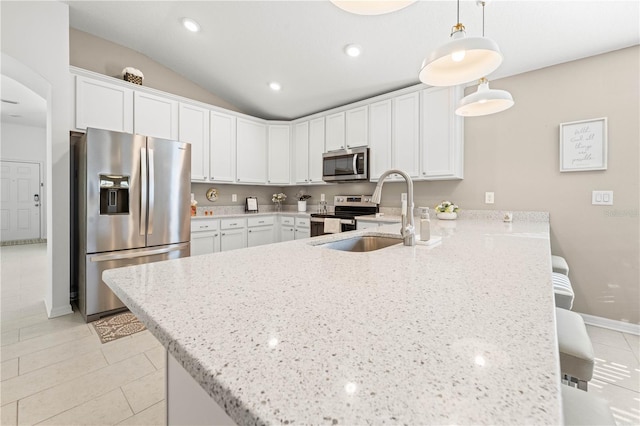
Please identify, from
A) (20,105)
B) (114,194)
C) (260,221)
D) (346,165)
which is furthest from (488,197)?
(20,105)

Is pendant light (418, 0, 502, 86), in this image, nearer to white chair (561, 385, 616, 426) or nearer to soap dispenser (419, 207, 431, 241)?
soap dispenser (419, 207, 431, 241)

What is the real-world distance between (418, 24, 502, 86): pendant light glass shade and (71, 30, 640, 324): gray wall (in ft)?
6.08

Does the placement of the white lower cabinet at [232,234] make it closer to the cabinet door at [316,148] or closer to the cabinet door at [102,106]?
the cabinet door at [316,148]

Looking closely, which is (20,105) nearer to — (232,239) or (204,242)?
(204,242)

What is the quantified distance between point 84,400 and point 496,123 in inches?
156

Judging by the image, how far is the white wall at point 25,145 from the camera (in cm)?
614

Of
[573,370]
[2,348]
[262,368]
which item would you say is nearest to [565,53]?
[573,370]

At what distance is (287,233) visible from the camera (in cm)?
443

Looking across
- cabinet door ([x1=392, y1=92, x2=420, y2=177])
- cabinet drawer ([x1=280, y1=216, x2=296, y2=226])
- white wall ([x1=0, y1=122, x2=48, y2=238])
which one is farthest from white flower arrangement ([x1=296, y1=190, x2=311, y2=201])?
white wall ([x1=0, y1=122, x2=48, y2=238])

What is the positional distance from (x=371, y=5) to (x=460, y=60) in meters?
0.58

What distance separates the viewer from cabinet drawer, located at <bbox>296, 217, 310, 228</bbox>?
4113 millimetres

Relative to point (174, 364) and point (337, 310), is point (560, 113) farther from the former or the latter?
point (174, 364)

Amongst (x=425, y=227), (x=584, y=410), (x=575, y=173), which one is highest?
(x=575, y=173)

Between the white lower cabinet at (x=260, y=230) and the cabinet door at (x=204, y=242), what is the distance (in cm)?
50
